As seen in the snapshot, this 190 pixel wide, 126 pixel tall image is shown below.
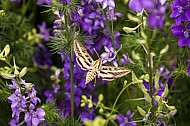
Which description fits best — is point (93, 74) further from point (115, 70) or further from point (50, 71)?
point (50, 71)

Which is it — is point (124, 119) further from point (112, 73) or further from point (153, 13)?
point (153, 13)

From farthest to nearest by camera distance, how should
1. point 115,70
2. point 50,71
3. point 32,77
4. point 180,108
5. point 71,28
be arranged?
point 50,71 → point 32,77 → point 180,108 → point 71,28 → point 115,70

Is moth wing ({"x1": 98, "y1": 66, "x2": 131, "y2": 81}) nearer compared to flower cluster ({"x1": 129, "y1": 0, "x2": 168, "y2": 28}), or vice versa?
flower cluster ({"x1": 129, "y1": 0, "x2": 168, "y2": 28})

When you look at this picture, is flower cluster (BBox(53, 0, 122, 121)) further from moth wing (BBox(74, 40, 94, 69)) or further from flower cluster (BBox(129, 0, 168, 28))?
flower cluster (BBox(129, 0, 168, 28))

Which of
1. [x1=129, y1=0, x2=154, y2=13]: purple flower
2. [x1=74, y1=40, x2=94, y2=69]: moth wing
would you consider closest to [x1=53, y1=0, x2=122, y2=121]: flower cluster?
[x1=74, y1=40, x2=94, y2=69]: moth wing

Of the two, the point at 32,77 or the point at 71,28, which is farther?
the point at 32,77

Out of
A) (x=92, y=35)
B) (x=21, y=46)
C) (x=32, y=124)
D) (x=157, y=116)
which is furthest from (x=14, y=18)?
(x=157, y=116)

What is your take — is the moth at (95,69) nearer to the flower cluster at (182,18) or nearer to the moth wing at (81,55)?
the moth wing at (81,55)

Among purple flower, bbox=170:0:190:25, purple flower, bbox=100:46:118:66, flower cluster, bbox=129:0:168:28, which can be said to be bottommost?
purple flower, bbox=100:46:118:66
